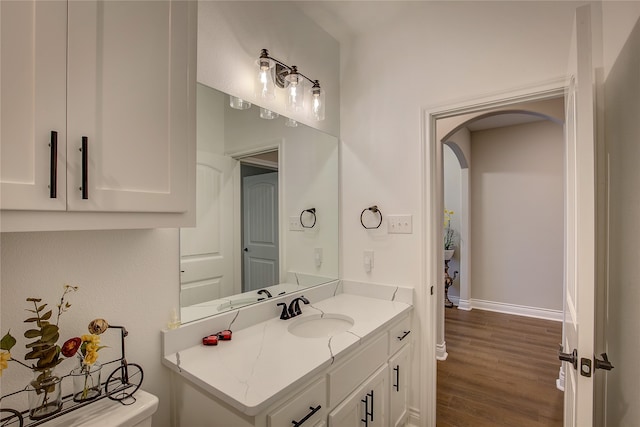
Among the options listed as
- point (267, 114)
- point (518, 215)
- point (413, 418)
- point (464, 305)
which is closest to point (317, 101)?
point (267, 114)

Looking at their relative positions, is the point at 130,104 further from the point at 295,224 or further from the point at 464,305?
the point at 464,305

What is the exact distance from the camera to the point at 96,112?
31.8 inches

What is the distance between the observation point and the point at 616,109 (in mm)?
1188

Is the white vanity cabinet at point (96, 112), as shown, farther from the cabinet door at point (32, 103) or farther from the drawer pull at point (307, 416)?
the drawer pull at point (307, 416)

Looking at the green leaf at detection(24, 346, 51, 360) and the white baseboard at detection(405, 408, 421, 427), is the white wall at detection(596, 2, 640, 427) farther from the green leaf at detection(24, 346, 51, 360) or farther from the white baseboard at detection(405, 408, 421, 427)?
the green leaf at detection(24, 346, 51, 360)

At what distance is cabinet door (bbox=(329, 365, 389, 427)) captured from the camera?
4.24ft

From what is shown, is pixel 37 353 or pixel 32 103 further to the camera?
pixel 37 353

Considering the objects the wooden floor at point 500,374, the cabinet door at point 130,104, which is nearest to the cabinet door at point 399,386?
the wooden floor at point 500,374

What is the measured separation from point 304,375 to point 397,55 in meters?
1.95

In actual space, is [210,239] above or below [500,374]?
above

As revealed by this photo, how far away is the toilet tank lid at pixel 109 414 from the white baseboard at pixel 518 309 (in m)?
4.60

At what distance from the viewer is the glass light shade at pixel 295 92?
1794mm

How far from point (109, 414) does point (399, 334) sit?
1.40 metres

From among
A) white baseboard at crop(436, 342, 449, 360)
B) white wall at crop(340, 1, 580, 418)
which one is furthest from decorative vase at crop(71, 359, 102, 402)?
white baseboard at crop(436, 342, 449, 360)
